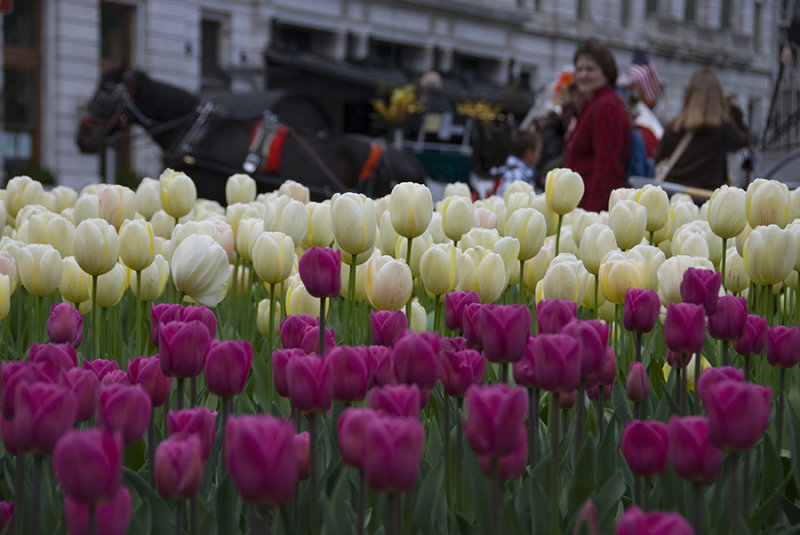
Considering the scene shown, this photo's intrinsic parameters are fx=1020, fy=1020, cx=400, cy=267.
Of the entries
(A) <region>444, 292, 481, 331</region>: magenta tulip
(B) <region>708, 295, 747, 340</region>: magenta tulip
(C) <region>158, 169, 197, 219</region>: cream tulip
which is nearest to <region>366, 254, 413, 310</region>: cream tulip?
(A) <region>444, 292, 481, 331</region>: magenta tulip

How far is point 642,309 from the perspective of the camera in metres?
1.44

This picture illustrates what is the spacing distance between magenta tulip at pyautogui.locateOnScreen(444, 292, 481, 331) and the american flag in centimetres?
893

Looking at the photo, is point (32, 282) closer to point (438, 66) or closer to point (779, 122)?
point (779, 122)

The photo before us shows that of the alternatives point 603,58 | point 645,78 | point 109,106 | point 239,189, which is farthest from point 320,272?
point 645,78

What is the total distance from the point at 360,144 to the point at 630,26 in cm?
3206

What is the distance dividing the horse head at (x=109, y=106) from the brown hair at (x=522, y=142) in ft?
11.2

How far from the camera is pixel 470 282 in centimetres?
181

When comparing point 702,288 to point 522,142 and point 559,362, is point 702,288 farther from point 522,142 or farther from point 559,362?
point 522,142

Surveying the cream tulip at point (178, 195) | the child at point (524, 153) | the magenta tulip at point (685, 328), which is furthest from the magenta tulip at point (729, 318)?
the child at point (524, 153)

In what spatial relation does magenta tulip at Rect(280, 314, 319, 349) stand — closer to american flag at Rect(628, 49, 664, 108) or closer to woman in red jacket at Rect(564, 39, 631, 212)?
woman in red jacket at Rect(564, 39, 631, 212)

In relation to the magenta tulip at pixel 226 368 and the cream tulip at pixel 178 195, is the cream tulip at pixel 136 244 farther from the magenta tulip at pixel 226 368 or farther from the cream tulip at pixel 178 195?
the magenta tulip at pixel 226 368

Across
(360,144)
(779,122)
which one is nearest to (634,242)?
(360,144)

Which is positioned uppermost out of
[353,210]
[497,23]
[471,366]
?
[497,23]

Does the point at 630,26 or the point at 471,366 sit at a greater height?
the point at 630,26
